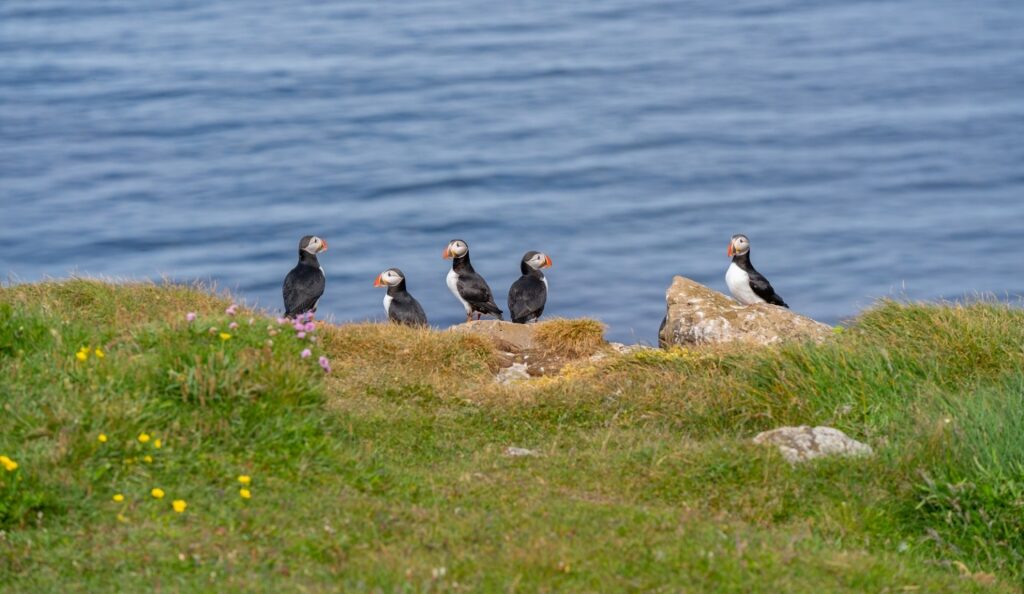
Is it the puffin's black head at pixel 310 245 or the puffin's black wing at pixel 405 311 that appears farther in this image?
the puffin's black head at pixel 310 245

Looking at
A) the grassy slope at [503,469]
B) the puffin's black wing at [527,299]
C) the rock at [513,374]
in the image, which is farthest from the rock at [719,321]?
the puffin's black wing at [527,299]

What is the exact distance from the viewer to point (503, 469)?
363 inches

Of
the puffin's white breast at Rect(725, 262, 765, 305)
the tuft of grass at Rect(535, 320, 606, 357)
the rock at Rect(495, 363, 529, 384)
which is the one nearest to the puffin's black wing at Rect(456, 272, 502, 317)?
the puffin's white breast at Rect(725, 262, 765, 305)

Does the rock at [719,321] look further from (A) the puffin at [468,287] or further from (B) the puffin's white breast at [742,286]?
(A) the puffin at [468,287]

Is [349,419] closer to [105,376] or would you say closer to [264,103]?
[105,376]

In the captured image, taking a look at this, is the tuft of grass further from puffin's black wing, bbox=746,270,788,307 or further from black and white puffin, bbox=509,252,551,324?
black and white puffin, bbox=509,252,551,324

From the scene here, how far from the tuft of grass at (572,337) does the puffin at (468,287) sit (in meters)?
5.50

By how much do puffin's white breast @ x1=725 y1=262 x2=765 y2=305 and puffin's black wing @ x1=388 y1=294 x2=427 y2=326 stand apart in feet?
13.5

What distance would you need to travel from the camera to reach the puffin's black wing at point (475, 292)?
65.0 feet

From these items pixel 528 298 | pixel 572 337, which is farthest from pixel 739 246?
pixel 572 337

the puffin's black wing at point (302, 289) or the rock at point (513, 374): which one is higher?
the puffin's black wing at point (302, 289)

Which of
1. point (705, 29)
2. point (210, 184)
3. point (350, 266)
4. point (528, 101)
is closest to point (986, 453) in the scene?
point (350, 266)

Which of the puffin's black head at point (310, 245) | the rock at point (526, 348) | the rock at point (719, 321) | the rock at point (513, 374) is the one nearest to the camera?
the rock at point (513, 374)

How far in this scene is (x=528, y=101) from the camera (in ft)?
175
